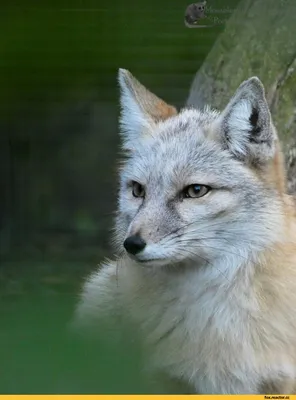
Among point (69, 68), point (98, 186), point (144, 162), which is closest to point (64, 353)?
point (69, 68)

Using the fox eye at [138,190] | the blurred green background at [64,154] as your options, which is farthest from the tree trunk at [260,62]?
the fox eye at [138,190]

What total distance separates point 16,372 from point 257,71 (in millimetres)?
3388

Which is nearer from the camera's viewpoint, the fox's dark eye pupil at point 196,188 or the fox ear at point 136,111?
the fox's dark eye pupil at point 196,188

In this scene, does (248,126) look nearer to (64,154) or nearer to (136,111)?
(136,111)

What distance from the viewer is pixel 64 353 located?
1.38 metres

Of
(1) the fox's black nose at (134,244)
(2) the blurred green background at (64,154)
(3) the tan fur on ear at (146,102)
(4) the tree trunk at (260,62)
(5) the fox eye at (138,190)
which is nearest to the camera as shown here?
(2) the blurred green background at (64,154)

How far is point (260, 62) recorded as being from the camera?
4.35 meters

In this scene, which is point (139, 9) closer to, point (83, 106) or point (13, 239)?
point (83, 106)

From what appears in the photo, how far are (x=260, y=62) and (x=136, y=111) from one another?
4.71 ft

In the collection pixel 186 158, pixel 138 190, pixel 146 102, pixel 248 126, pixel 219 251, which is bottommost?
pixel 219 251

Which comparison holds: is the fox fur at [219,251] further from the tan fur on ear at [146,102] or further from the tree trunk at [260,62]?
the tree trunk at [260,62]

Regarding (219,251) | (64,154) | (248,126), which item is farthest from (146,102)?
(64,154)

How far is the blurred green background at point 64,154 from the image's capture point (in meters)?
1.39

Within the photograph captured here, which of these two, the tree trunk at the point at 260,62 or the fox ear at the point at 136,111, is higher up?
the tree trunk at the point at 260,62
